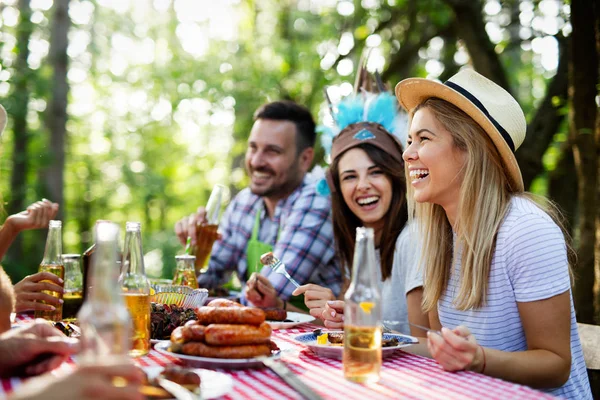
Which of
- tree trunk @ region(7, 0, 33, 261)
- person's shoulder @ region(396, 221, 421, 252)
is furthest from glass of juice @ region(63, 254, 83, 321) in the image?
tree trunk @ region(7, 0, 33, 261)

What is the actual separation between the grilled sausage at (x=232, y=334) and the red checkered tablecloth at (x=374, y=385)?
0.09m

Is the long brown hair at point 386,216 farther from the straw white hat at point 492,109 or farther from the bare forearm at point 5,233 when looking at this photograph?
the bare forearm at point 5,233

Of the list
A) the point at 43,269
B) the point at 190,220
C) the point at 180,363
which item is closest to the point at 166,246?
the point at 190,220

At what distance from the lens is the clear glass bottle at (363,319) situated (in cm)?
168

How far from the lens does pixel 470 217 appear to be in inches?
98.5

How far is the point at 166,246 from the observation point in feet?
45.0

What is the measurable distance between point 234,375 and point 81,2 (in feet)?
46.4

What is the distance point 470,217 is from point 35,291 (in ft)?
5.87

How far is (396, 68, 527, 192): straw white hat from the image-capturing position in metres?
2.46

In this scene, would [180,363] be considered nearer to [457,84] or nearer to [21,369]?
[21,369]

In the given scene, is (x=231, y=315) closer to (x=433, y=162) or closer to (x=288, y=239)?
(x=433, y=162)

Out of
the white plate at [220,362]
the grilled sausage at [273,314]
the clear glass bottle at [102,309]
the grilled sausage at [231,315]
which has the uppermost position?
the clear glass bottle at [102,309]

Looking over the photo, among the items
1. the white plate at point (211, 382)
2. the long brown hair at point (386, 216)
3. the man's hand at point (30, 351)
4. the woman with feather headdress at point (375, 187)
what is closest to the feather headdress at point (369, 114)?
the woman with feather headdress at point (375, 187)

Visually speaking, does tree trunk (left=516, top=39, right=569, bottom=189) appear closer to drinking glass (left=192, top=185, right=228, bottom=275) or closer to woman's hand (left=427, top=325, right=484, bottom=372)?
drinking glass (left=192, top=185, right=228, bottom=275)
